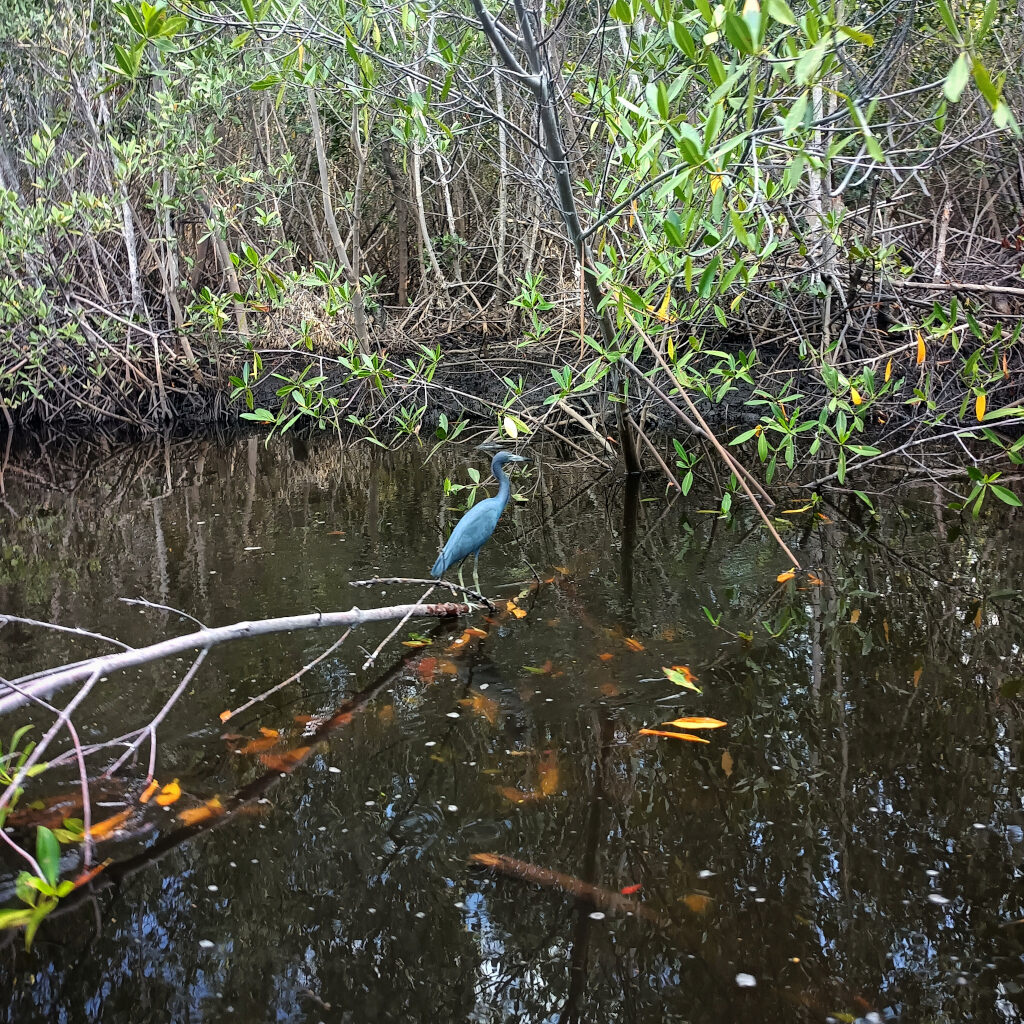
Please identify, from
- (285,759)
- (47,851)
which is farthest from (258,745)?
(47,851)

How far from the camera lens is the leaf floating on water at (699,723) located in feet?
10.4

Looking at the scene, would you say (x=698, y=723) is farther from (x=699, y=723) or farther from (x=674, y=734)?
(x=674, y=734)

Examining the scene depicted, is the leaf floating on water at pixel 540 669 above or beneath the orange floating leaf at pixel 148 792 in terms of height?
beneath

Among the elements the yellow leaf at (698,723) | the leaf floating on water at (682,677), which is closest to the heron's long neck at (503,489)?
the leaf floating on water at (682,677)

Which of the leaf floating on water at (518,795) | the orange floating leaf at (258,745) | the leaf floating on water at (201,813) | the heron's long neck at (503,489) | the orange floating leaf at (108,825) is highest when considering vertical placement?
the heron's long neck at (503,489)

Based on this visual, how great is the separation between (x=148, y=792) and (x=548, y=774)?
125 cm

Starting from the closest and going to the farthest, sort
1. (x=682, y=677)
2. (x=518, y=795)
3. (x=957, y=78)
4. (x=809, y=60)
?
(x=957, y=78) < (x=809, y=60) < (x=518, y=795) < (x=682, y=677)

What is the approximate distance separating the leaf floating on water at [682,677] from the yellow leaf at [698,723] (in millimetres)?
237

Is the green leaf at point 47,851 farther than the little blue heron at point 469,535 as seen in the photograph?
No

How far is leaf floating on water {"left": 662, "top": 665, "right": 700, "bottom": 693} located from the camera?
347cm

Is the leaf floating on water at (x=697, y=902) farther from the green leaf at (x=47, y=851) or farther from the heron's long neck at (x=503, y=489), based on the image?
the heron's long neck at (x=503, y=489)

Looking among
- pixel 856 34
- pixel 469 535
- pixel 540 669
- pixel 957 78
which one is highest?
pixel 856 34

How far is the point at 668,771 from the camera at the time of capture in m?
2.94

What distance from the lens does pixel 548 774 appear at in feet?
9.71
